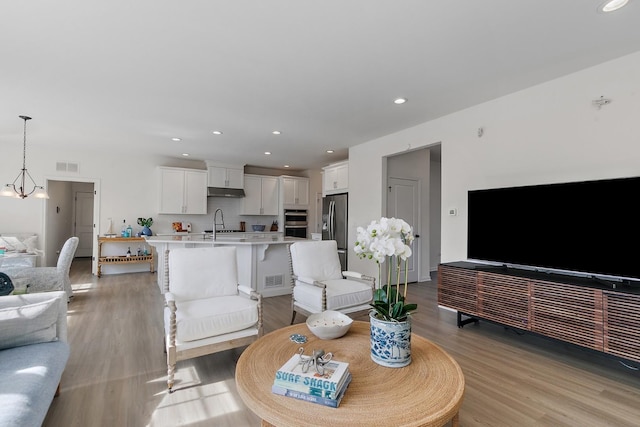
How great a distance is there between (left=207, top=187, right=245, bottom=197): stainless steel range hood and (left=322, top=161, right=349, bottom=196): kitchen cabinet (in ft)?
7.30

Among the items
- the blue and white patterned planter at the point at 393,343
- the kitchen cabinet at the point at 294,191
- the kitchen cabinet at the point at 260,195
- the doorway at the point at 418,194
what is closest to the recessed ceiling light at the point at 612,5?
the blue and white patterned planter at the point at 393,343

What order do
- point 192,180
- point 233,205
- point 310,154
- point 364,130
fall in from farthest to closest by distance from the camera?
1. point 233,205
2. point 192,180
3. point 310,154
4. point 364,130

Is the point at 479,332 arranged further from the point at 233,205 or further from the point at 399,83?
the point at 233,205

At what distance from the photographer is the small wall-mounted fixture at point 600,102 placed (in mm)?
2715

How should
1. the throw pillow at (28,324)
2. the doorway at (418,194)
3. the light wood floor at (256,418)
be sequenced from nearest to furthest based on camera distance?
1. the throw pillow at (28,324)
2. the light wood floor at (256,418)
3. the doorway at (418,194)

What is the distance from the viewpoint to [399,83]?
125 inches

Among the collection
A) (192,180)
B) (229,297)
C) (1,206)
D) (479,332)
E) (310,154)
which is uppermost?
(310,154)

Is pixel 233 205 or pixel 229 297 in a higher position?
pixel 233 205

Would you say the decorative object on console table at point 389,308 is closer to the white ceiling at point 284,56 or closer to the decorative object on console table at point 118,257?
the white ceiling at point 284,56

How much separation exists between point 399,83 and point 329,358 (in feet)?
9.16

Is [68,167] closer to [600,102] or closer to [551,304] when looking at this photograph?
[551,304]

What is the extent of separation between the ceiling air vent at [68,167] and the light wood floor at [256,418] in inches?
165

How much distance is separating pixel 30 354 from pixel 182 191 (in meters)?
5.64

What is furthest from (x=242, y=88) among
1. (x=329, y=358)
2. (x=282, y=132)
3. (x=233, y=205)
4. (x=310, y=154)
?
(x=233, y=205)
